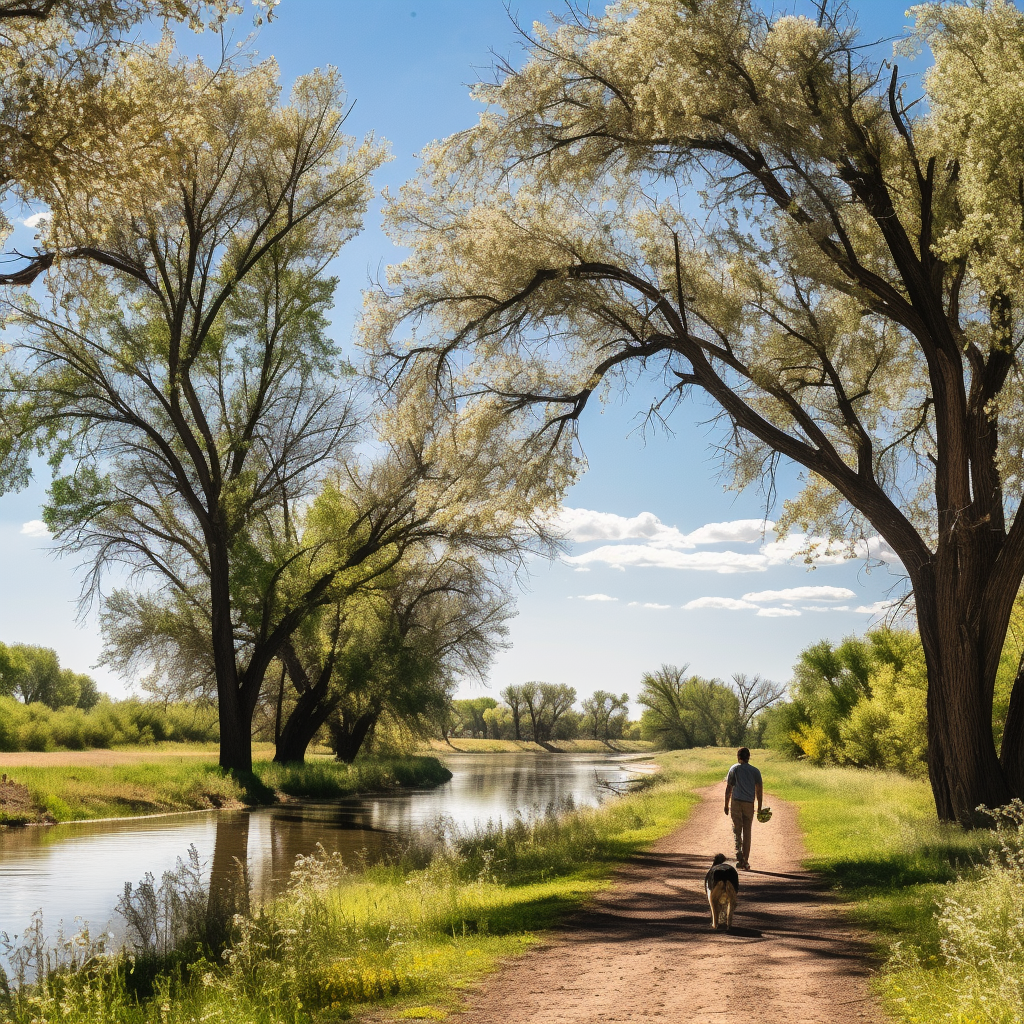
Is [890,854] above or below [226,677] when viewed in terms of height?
below

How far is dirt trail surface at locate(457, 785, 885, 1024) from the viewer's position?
680cm

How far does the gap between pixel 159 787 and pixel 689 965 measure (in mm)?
20117

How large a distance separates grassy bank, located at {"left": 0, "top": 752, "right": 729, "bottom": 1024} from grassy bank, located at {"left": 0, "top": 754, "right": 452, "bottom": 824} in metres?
11.0

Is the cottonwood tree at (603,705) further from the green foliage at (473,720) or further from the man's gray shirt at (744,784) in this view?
the man's gray shirt at (744,784)

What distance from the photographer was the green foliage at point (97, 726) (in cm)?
4572

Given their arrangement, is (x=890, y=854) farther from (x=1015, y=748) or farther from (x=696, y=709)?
(x=696, y=709)

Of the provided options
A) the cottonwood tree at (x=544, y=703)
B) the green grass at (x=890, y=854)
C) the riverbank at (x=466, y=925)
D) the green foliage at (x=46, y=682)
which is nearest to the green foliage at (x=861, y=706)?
the green grass at (x=890, y=854)

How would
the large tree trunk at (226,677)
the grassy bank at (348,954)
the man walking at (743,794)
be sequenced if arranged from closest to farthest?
the grassy bank at (348,954)
the man walking at (743,794)
the large tree trunk at (226,677)

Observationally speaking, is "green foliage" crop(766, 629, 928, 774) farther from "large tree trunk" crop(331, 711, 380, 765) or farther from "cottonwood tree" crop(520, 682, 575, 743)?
"cottonwood tree" crop(520, 682, 575, 743)

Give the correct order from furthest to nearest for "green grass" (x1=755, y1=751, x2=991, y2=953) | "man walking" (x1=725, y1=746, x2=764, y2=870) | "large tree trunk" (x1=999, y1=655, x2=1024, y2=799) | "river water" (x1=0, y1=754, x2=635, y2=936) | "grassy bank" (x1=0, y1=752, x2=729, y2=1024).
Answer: "large tree trunk" (x1=999, y1=655, x2=1024, y2=799)
"man walking" (x1=725, y1=746, x2=764, y2=870)
"river water" (x1=0, y1=754, x2=635, y2=936)
"green grass" (x1=755, y1=751, x2=991, y2=953)
"grassy bank" (x1=0, y1=752, x2=729, y2=1024)

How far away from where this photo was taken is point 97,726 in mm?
52500

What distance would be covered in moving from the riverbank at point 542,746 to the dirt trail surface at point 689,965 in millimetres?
88925

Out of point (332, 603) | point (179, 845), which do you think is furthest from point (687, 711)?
point (179, 845)

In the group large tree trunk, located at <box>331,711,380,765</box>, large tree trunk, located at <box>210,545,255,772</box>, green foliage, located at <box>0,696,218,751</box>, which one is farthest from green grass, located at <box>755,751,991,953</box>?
green foliage, located at <box>0,696,218,751</box>
